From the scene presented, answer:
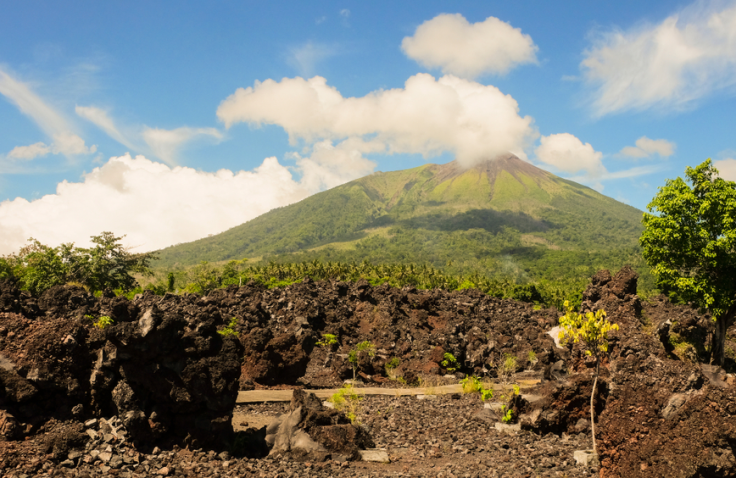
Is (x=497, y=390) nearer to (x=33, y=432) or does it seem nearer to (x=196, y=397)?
(x=196, y=397)

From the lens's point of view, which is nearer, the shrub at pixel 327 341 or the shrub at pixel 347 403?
the shrub at pixel 347 403

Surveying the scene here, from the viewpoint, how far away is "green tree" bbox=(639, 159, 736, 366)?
59.5 ft

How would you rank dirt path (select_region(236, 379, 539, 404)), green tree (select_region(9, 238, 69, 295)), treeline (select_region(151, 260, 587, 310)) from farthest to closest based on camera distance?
treeline (select_region(151, 260, 587, 310)) < green tree (select_region(9, 238, 69, 295)) < dirt path (select_region(236, 379, 539, 404))

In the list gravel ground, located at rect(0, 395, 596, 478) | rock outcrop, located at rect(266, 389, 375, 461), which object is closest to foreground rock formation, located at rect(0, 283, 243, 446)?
gravel ground, located at rect(0, 395, 596, 478)

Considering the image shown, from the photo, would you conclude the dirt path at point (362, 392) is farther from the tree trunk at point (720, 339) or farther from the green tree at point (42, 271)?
the green tree at point (42, 271)

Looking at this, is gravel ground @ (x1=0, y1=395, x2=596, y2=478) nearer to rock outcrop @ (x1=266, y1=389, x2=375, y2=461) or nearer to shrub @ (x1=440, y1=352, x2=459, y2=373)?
rock outcrop @ (x1=266, y1=389, x2=375, y2=461)

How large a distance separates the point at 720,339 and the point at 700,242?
4014 millimetres

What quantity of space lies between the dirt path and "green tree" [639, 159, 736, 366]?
24.8ft

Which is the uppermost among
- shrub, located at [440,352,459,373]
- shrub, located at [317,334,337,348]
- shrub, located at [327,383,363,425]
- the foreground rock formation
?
the foreground rock formation

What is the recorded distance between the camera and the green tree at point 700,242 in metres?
18.1

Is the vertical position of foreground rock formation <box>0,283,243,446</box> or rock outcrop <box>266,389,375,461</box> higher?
foreground rock formation <box>0,283,243,446</box>

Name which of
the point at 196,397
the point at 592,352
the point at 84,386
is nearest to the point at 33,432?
the point at 84,386

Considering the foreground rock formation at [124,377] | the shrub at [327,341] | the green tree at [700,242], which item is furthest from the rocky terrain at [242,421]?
the shrub at [327,341]

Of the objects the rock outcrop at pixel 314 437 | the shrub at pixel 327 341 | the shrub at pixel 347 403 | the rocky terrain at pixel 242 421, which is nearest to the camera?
the rocky terrain at pixel 242 421
